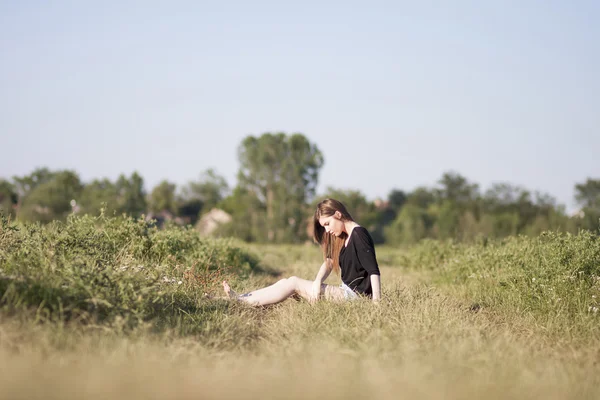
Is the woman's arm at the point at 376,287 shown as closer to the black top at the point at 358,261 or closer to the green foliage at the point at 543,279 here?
the black top at the point at 358,261

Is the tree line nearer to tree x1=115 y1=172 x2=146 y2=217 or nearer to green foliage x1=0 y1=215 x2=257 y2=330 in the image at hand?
tree x1=115 y1=172 x2=146 y2=217

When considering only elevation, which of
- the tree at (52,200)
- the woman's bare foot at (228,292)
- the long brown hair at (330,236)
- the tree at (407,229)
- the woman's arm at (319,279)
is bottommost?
the tree at (407,229)

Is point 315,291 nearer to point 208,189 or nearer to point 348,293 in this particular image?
point 348,293

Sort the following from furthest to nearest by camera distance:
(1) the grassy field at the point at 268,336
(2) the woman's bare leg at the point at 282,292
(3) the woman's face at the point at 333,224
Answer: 1. (3) the woman's face at the point at 333,224
2. (2) the woman's bare leg at the point at 282,292
3. (1) the grassy field at the point at 268,336

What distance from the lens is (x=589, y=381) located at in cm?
432

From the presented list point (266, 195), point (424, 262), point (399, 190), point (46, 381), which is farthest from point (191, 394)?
point (399, 190)

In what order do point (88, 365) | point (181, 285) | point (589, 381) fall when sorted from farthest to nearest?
1. point (181, 285)
2. point (589, 381)
3. point (88, 365)

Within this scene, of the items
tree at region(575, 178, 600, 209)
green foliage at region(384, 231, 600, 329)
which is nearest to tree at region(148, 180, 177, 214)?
tree at region(575, 178, 600, 209)

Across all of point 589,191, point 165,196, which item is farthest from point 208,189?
point 589,191

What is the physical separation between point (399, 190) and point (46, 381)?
207ft

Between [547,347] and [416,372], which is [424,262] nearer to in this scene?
[547,347]

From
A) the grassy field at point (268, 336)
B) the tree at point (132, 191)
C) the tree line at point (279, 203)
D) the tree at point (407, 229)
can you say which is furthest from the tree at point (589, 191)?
the grassy field at point (268, 336)

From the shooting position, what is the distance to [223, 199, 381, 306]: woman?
6707 millimetres

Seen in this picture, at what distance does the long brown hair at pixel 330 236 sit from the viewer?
6992 mm
